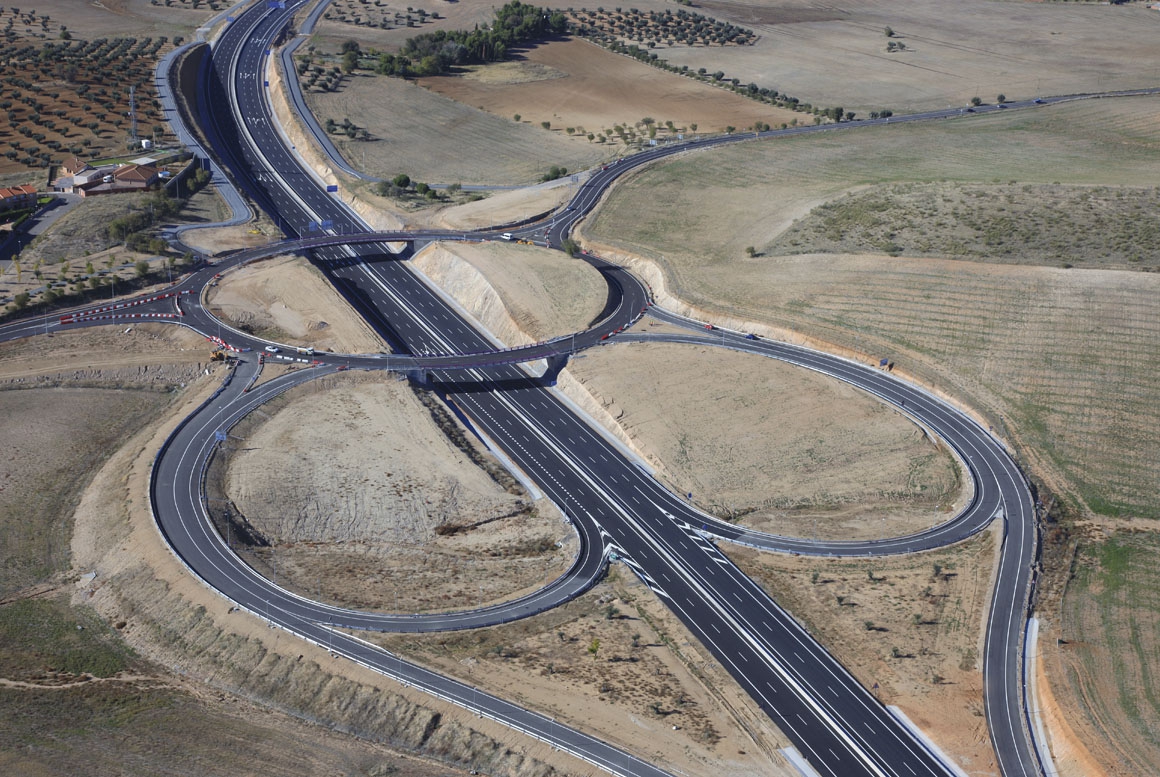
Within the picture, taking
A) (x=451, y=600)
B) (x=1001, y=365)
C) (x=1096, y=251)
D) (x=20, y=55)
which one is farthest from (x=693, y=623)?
(x=20, y=55)

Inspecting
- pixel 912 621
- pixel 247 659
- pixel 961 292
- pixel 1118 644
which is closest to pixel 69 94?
pixel 247 659

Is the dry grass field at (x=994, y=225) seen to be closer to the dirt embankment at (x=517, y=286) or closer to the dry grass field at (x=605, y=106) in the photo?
the dirt embankment at (x=517, y=286)

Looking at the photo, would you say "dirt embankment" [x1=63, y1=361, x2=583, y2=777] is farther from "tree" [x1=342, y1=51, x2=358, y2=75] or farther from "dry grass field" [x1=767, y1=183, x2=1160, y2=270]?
"tree" [x1=342, y1=51, x2=358, y2=75]

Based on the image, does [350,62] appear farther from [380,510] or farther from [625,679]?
[625,679]

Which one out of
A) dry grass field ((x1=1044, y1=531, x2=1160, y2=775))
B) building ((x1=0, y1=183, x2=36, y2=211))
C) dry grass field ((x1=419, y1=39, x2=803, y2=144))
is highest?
dry grass field ((x1=419, y1=39, x2=803, y2=144))

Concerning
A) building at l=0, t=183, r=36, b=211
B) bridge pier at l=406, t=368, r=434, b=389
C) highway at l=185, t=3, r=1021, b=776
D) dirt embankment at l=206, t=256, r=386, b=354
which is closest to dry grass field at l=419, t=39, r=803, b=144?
highway at l=185, t=3, r=1021, b=776
